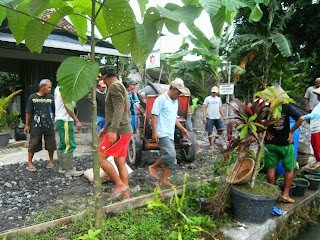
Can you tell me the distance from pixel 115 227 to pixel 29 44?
2.04m

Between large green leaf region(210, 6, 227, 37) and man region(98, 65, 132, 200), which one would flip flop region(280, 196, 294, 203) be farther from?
large green leaf region(210, 6, 227, 37)

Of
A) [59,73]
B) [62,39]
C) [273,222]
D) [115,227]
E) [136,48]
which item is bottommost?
[273,222]

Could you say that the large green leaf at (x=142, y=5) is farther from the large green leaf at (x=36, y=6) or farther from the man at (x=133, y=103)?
the man at (x=133, y=103)

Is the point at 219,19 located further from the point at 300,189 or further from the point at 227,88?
the point at 227,88

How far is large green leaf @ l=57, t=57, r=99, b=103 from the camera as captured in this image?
6.02 ft

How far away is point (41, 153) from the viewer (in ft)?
22.7

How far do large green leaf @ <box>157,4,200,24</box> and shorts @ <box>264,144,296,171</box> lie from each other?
2.98m

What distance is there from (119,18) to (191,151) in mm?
4379

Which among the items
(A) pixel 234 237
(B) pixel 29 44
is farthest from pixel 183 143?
(B) pixel 29 44

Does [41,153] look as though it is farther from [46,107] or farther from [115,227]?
[115,227]

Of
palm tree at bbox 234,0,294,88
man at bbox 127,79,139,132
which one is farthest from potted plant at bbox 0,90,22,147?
palm tree at bbox 234,0,294,88

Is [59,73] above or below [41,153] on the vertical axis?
above

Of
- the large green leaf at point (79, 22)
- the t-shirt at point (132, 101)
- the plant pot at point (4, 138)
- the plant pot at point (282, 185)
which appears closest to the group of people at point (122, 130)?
the plant pot at point (282, 185)

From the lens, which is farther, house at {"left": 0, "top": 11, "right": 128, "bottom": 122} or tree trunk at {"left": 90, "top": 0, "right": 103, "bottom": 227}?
house at {"left": 0, "top": 11, "right": 128, "bottom": 122}
